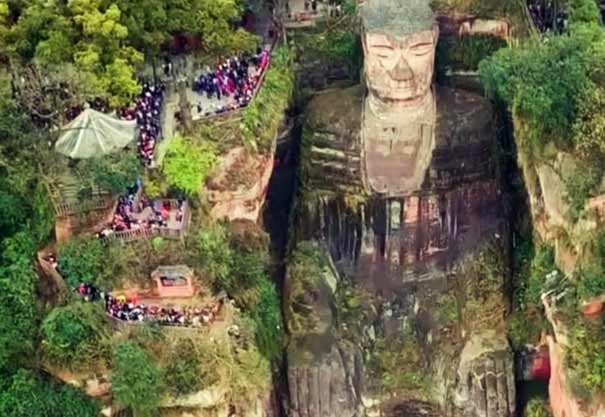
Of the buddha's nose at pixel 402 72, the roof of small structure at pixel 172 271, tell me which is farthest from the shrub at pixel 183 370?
the buddha's nose at pixel 402 72

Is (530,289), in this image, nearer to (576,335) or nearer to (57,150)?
(576,335)

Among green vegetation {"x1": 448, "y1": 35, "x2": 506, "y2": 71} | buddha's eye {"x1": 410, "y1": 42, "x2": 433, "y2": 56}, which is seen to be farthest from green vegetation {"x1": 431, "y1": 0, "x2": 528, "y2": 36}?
buddha's eye {"x1": 410, "y1": 42, "x2": 433, "y2": 56}

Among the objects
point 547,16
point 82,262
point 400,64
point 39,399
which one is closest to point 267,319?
point 82,262

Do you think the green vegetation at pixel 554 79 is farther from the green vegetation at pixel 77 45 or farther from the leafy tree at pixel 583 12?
the green vegetation at pixel 77 45

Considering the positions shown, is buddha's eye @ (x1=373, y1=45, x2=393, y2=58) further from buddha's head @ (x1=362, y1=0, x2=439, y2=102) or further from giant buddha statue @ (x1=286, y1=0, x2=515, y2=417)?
giant buddha statue @ (x1=286, y1=0, x2=515, y2=417)

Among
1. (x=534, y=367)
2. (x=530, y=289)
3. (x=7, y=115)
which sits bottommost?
(x=534, y=367)

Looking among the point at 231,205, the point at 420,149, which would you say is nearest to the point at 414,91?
the point at 420,149

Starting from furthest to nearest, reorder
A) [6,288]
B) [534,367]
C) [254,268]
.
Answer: [534,367], [254,268], [6,288]
